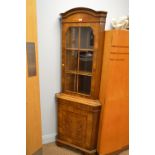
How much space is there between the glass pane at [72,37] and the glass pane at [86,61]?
0.60 feet

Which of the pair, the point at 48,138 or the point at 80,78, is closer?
the point at 80,78

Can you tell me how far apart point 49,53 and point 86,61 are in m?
0.55

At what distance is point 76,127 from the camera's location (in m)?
2.87

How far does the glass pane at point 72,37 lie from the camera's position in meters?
2.86

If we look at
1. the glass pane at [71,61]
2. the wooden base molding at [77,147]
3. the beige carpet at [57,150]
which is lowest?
the beige carpet at [57,150]

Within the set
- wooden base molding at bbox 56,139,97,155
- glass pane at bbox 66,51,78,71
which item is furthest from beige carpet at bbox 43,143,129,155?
glass pane at bbox 66,51,78,71

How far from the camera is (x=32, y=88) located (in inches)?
81.4

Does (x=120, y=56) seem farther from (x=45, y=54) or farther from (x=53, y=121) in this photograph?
(x=53, y=121)

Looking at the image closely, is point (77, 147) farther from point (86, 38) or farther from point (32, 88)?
point (86, 38)

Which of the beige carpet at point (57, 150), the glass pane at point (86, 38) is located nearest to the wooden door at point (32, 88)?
the beige carpet at point (57, 150)

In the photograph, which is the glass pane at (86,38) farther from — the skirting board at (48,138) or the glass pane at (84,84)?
the skirting board at (48,138)

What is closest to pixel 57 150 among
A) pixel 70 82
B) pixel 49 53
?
pixel 70 82

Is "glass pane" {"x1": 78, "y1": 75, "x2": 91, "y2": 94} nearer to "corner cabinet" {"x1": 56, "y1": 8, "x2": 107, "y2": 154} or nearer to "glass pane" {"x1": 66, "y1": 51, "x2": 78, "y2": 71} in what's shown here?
"corner cabinet" {"x1": 56, "y1": 8, "x2": 107, "y2": 154}
